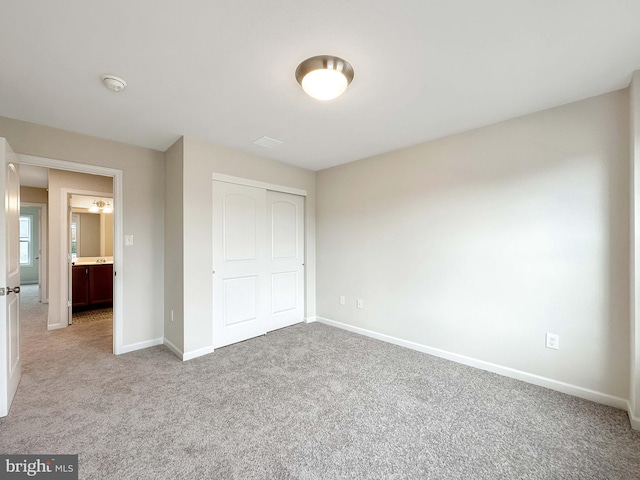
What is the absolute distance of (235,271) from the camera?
3398 mm

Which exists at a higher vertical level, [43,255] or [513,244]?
[513,244]

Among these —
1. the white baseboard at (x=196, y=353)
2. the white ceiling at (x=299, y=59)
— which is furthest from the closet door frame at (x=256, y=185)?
the white ceiling at (x=299, y=59)

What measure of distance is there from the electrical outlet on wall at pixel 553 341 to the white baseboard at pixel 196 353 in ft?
10.9

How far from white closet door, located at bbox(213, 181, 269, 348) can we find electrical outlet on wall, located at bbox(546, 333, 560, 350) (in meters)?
3.08

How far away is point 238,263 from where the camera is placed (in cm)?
343

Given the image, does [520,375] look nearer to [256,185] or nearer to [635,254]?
[635,254]

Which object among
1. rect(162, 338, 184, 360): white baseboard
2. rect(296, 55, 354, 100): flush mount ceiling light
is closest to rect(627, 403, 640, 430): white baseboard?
rect(296, 55, 354, 100): flush mount ceiling light

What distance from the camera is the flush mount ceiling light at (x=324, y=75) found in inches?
66.0

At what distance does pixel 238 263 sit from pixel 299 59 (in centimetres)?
243

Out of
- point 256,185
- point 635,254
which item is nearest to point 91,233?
point 256,185

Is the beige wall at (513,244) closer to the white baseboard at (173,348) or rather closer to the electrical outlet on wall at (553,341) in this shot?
the electrical outlet on wall at (553,341)

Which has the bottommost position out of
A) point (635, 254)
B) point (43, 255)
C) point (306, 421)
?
point (306, 421)

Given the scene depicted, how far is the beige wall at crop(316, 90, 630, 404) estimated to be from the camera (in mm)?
2072

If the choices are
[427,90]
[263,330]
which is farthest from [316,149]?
[263,330]
